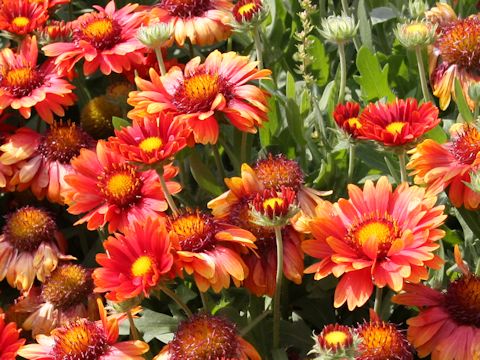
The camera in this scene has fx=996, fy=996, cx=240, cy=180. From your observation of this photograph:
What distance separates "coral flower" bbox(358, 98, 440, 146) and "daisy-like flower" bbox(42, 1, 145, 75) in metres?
0.62

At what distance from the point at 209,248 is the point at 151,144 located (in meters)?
0.20

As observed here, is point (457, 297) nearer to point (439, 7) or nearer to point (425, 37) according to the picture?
point (425, 37)

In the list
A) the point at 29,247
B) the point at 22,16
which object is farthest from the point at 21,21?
the point at 29,247

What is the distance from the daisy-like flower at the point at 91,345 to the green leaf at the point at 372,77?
737 millimetres

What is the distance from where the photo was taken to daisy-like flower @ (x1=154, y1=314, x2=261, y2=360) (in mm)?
1534

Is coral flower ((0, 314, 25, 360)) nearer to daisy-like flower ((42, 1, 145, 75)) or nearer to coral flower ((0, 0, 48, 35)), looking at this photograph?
daisy-like flower ((42, 1, 145, 75))

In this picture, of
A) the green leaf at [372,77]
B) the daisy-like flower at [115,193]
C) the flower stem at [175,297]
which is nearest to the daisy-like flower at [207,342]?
the flower stem at [175,297]

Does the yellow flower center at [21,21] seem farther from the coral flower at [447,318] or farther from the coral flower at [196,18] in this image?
the coral flower at [447,318]

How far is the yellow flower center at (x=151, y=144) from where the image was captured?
1657 mm

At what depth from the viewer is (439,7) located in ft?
7.03

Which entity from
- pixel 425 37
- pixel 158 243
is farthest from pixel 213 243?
pixel 425 37

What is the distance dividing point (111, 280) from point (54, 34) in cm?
86

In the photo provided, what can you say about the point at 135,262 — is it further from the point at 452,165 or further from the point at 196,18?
the point at 196,18

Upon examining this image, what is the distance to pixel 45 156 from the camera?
210 cm
